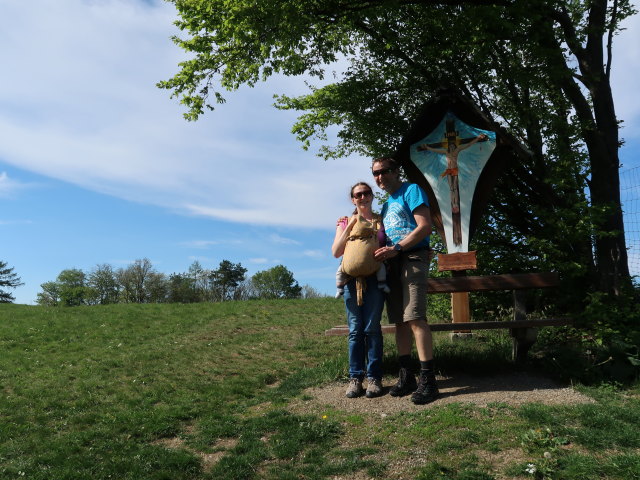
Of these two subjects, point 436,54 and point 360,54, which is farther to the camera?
point 360,54

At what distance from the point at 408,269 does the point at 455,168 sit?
2.95m

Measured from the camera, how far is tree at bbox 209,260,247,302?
65.9 metres

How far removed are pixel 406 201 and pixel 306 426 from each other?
2.52 metres

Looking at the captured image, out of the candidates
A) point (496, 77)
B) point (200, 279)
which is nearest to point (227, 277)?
point (200, 279)

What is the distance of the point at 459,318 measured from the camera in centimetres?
798

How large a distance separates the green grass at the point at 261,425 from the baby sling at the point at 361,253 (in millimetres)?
1413

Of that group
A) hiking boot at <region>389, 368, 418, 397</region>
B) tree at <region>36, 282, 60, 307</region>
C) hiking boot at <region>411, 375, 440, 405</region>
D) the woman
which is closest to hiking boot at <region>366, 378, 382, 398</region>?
the woman

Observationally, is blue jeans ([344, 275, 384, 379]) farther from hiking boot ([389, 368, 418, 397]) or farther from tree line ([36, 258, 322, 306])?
tree line ([36, 258, 322, 306])

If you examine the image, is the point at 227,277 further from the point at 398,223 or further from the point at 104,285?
the point at 398,223

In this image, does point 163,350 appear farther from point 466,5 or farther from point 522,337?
point 466,5

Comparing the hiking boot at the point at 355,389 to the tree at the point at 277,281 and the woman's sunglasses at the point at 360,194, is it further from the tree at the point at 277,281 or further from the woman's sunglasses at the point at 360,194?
the tree at the point at 277,281

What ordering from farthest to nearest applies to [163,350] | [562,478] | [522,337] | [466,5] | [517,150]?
[163,350], [466,5], [517,150], [522,337], [562,478]

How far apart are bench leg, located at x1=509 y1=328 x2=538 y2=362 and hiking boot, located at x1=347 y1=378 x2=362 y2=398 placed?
2320 mm

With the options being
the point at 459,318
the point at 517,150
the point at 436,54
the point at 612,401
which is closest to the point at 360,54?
the point at 436,54
